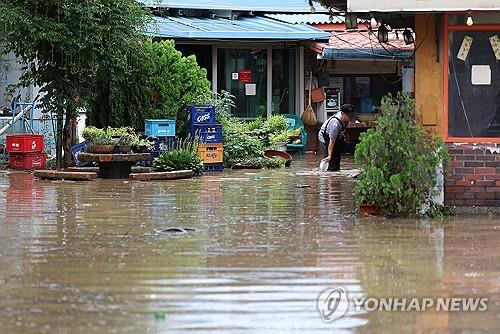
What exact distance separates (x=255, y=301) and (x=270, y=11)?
1923cm

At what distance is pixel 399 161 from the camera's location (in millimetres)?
11297

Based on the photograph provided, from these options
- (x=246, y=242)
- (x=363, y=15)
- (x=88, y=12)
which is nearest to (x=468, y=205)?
(x=363, y=15)

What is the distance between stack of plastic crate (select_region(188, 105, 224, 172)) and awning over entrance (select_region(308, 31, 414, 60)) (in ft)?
14.8

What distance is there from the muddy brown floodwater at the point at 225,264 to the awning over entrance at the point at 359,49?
8.19 metres

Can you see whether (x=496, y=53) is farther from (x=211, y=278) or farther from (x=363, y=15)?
(x=211, y=278)

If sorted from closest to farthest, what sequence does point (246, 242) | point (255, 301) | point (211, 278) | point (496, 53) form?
point (255, 301), point (211, 278), point (246, 242), point (496, 53)

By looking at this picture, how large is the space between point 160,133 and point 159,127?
0.39 ft

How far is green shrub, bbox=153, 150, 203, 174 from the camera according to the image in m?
17.2

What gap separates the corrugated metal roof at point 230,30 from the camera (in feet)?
73.6

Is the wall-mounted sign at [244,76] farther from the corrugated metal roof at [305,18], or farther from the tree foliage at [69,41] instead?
the tree foliage at [69,41]

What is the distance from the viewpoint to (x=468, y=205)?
39.6 feet

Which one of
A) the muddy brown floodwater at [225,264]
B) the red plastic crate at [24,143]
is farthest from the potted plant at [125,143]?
the muddy brown floodwater at [225,264]

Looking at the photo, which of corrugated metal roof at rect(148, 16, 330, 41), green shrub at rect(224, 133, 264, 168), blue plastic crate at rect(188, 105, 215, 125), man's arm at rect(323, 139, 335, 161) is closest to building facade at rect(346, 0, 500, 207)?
man's arm at rect(323, 139, 335, 161)

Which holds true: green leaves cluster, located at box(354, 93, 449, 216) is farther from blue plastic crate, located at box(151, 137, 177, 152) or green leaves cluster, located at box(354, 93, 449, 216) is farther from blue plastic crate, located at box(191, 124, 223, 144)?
blue plastic crate, located at box(151, 137, 177, 152)
